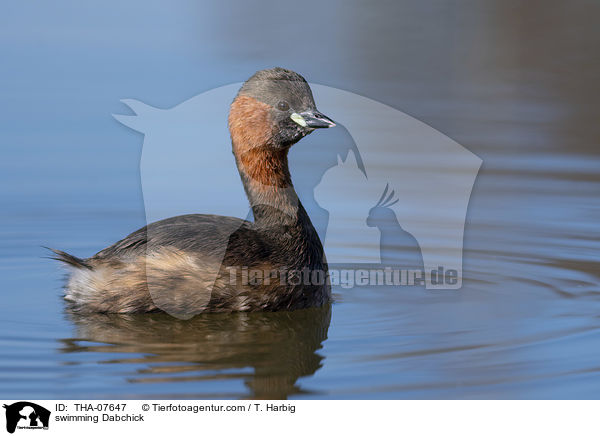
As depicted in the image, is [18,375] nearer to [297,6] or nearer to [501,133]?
[501,133]

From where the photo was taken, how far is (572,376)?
18.0ft

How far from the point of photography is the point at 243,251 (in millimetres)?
6551

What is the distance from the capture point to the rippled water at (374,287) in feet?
17.9
